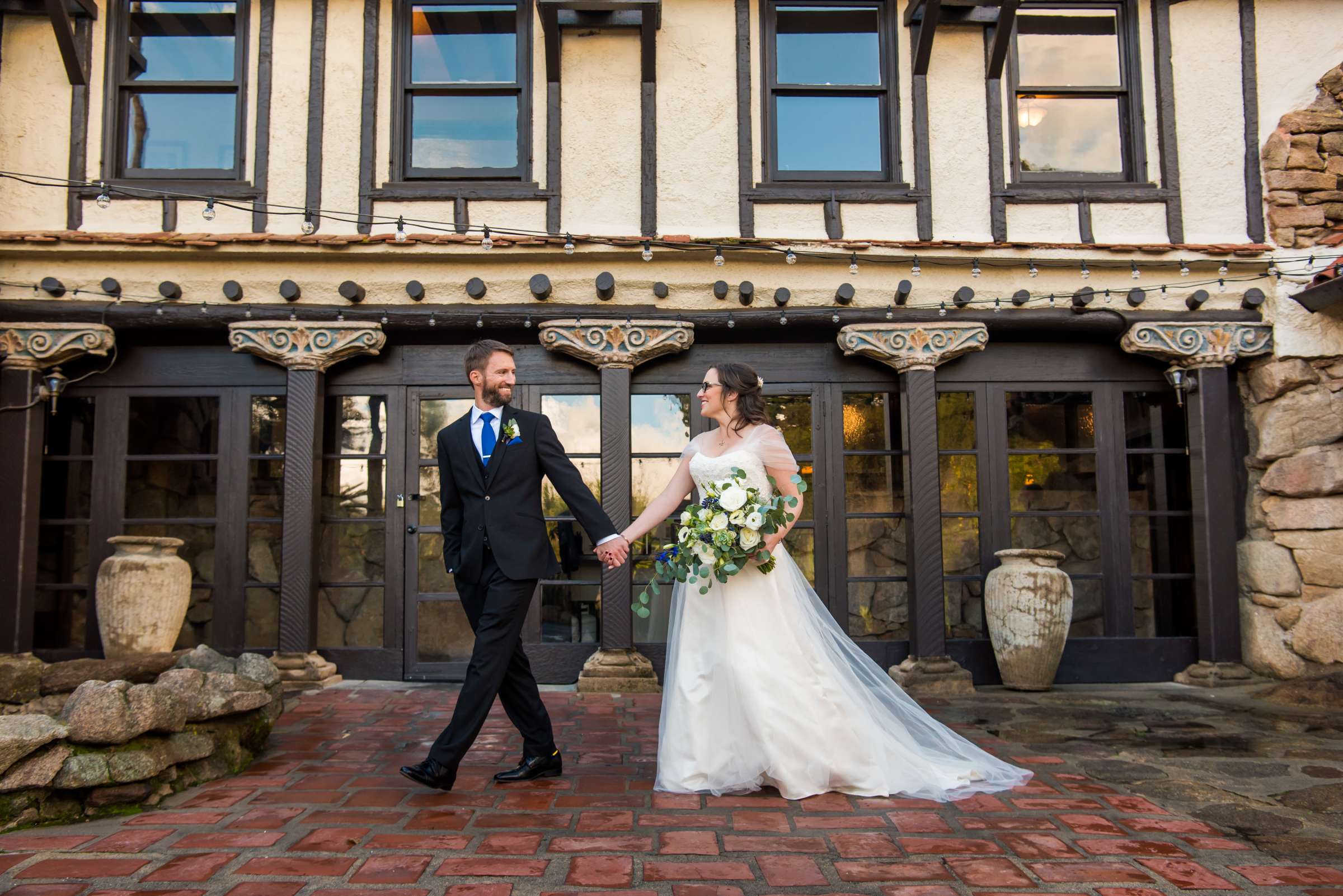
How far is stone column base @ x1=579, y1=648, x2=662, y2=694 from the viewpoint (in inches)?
236

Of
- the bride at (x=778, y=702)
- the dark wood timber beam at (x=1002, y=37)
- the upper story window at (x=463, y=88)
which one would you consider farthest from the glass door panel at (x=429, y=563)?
the dark wood timber beam at (x=1002, y=37)

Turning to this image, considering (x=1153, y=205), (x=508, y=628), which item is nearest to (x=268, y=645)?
(x=508, y=628)

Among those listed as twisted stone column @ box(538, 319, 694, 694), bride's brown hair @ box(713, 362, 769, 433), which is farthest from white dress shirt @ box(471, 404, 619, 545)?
twisted stone column @ box(538, 319, 694, 694)

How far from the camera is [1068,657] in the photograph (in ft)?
20.9

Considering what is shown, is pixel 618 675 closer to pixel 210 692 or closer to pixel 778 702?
pixel 778 702

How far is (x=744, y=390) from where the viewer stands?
4070 mm

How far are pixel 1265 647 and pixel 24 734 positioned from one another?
7.07 meters

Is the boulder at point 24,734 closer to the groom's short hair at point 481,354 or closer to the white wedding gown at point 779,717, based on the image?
the groom's short hair at point 481,354

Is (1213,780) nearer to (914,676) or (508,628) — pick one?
(914,676)

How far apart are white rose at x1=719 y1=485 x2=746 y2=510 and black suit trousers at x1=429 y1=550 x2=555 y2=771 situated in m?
0.86

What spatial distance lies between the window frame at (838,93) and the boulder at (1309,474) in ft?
11.0

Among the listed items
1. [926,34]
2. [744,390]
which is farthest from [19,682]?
[926,34]

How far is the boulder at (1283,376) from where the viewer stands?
6250 millimetres

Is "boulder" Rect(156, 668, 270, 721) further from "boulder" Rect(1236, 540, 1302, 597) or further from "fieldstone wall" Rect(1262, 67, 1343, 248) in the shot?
"fieldstone wall" Rect(1262, 67, 1343, 248)
